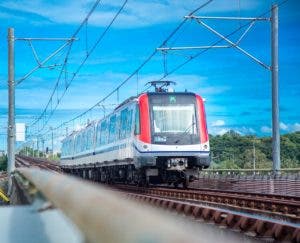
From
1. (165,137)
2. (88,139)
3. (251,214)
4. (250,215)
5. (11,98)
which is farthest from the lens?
(88,139)

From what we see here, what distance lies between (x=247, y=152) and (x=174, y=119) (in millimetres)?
37664

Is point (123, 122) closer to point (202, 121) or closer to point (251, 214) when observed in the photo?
point (202, 121)

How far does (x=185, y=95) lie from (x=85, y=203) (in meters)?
21.3

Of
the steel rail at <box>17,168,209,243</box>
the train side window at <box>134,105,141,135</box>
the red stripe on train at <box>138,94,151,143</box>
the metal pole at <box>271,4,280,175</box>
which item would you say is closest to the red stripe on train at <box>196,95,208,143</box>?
the red stripe on train at <box>138,94,151,143</box>

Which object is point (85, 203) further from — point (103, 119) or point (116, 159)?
point (103, 119)

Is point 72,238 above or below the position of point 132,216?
below

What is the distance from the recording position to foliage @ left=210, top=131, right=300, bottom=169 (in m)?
55.3

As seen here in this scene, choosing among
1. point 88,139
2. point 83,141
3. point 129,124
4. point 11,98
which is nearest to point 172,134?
point 129,124

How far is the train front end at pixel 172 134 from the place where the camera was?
2258cm

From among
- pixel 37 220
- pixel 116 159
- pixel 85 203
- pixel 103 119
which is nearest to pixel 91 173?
pixel 103 119

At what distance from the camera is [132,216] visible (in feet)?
5.24

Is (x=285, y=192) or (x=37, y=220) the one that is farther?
(x=285, y=192)

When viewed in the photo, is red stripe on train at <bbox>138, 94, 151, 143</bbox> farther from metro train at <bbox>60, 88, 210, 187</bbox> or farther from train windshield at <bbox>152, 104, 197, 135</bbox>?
train windshield at <bbox>152, 104, 197, 135</bbox>

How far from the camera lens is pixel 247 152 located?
5962cm
